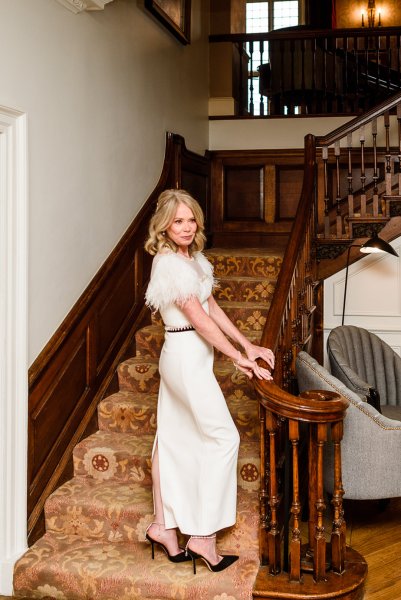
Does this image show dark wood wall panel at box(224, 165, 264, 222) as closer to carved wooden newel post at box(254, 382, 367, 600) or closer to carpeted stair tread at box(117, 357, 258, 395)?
carpeted stair tread at box(117, 357, 258, 395)

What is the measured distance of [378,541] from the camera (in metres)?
3.76

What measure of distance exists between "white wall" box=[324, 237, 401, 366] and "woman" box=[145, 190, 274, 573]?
283 cm

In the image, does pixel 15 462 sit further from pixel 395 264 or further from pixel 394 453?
pixel 395 264

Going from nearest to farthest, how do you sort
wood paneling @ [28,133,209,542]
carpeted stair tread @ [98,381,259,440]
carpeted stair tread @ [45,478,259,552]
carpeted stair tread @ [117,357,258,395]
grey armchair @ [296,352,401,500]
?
carpeted stair tread @ [45,478,259,552]
wood paneling @ [28,133,209,542]
grey armchair @ [296,352,401,500]
carpeted stair tread @ [98,381,259,440]
carpeted stair tread @ [117,357,258,395]

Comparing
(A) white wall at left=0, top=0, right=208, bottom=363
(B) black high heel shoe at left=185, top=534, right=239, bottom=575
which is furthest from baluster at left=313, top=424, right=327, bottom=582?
(A) white wall at left=0, top=0, right=208, bottom=363

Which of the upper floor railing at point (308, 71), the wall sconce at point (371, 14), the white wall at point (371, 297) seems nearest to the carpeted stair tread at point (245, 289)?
the white wall at point (371, 297)

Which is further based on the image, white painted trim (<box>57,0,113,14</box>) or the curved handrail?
white painted trim (<box>57,0,113,14</box>)

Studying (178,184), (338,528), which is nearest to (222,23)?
(178,184)

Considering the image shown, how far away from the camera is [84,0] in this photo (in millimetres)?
3723

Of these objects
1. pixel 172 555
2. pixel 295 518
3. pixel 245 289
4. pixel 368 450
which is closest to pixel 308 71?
pixel 245 289

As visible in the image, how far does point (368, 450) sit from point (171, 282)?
144 cm

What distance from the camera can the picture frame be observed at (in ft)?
17.4

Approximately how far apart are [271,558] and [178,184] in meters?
3.41

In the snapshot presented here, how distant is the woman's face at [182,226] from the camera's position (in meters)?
3.05
